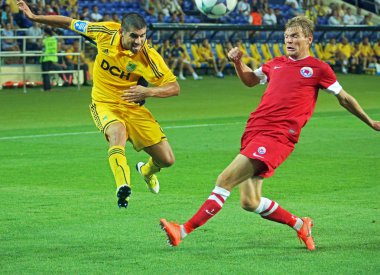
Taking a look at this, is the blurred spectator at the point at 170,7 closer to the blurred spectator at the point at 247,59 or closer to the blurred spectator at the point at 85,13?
the blurred spectator at the point at 247,59

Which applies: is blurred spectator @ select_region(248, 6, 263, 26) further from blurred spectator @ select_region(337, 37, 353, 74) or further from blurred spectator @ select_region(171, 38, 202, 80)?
blurred spectator @ select_region(171, 38, 202, 80)

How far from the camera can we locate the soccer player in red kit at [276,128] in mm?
8359

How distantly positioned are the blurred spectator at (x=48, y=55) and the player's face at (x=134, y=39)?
20085mm

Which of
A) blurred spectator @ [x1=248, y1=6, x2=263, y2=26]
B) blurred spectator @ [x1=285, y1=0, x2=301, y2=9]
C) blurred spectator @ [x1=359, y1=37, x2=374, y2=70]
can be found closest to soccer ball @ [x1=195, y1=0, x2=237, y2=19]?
blurred spectator @ [x1=248, y1=6, x2=263, y2=26]

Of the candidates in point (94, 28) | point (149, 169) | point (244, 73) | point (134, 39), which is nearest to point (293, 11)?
point (149, 169)

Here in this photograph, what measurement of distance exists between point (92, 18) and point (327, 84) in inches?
1076

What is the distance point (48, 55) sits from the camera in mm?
30250

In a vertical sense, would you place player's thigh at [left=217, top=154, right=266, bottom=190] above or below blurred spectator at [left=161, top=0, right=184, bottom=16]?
above

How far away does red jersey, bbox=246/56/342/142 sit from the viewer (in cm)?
855

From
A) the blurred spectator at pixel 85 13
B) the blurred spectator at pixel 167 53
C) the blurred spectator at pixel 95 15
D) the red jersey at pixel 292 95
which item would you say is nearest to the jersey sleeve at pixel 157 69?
the red jersey at pixel 292 95

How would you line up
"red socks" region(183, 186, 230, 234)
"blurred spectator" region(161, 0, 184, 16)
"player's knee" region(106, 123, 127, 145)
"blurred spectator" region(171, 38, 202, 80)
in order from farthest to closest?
1. "blurred spectator" region(161, 0, 184, 16)
2. "blurred spectator" region(171, 38, 202, 80)
3. "player's knee" region(106, 123, 127, 145)
4. "red socks" region(183, 186, 230, 234)

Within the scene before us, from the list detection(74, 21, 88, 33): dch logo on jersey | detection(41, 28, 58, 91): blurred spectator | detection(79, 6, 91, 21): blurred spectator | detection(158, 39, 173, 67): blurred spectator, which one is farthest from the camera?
detection(158, 39, 173, 67): blurred spectator

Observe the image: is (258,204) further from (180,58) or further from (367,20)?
(367,20)

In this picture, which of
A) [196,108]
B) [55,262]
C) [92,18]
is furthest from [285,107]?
[92,18]
